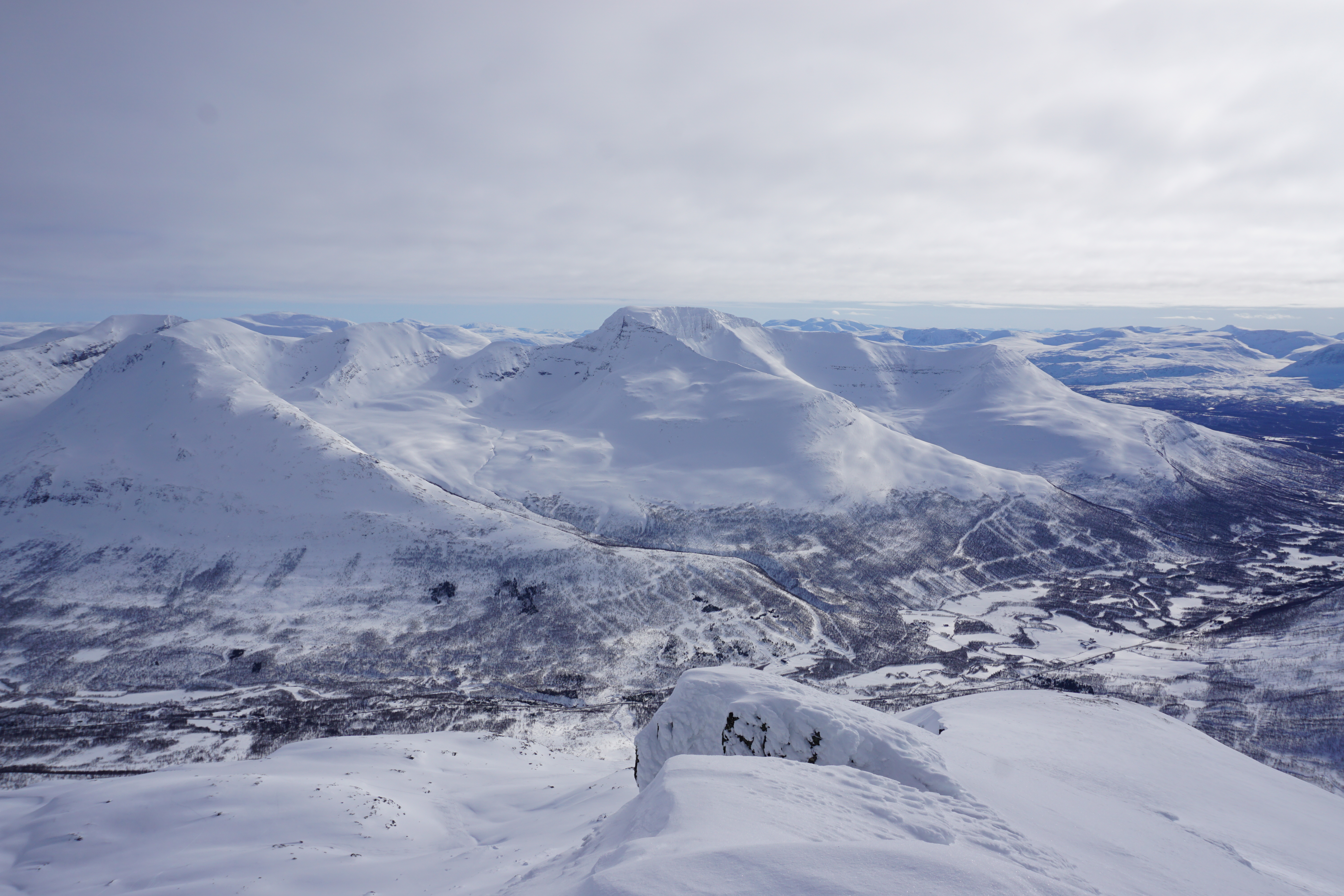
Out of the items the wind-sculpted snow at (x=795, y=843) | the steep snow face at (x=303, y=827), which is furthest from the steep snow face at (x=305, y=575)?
the wind-sculpted snow at (x=795, y=843)

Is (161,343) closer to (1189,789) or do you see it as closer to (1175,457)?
(1189,789)

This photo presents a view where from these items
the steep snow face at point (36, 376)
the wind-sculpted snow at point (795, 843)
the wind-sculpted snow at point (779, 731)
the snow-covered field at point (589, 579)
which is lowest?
the snow-covered field at point (589, 579)

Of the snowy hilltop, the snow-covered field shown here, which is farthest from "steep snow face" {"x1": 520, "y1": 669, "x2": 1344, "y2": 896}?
the snowy hilltop

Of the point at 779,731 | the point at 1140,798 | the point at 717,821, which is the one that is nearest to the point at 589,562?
the point at 779,731

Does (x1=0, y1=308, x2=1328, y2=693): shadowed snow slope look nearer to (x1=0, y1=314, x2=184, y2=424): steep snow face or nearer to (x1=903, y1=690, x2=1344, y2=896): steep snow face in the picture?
(x1=0, y1=314, x2=184, y2=424): steep snow face

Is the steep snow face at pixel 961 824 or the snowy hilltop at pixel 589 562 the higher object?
the steep snow face at pixel 961 824

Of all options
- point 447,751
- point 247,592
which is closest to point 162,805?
point 447,751

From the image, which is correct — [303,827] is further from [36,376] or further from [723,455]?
[36,376]

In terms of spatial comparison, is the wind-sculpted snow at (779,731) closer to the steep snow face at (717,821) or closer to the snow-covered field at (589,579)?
the steep snow face at (717,821)
